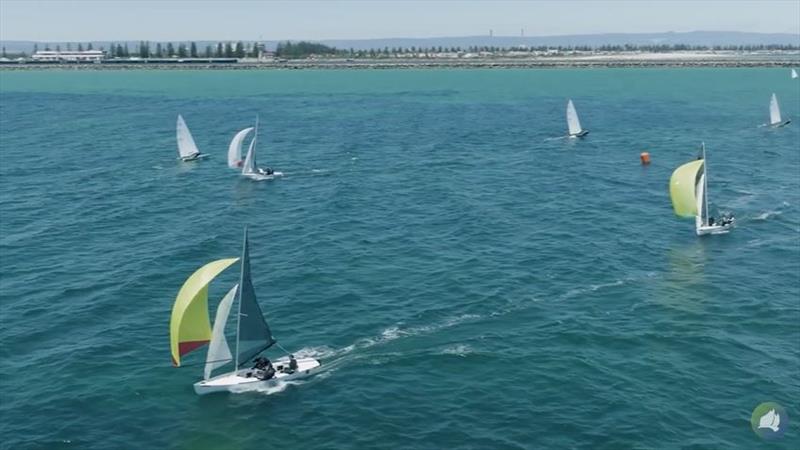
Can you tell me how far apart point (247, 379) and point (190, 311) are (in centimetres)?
613

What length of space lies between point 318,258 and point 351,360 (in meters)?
23.9

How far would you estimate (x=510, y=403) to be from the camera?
50.4 m

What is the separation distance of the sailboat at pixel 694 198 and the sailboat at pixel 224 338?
49.0 meters

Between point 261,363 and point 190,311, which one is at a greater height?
point 190,311

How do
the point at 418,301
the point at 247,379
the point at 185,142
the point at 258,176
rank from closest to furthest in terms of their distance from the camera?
the point at 247,379
the point at 418,301
the point at 258,176
the point at 185,142

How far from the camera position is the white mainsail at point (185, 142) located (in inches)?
5202

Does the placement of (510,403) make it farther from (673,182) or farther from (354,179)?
(354,179)

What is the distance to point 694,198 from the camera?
83.8 metres

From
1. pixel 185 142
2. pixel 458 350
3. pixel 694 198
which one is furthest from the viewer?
pixel 185 142

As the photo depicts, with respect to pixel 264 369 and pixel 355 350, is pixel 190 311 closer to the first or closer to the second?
pixel 264 369

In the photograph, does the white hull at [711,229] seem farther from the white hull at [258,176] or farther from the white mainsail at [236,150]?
the white mainsail at [236,150]

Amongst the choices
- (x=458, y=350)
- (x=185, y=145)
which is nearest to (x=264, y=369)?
(x=458, y=350)

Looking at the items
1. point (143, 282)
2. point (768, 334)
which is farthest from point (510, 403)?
point (143, 282)

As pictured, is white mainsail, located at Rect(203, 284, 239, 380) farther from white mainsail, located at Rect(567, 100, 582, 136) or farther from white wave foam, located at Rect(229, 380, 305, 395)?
white mainsail, located at Rect(567, 100, 582, 136)
